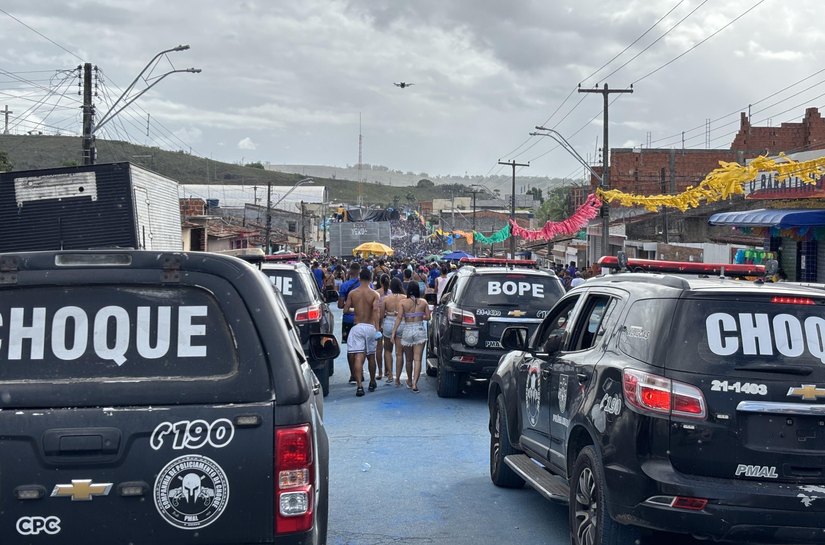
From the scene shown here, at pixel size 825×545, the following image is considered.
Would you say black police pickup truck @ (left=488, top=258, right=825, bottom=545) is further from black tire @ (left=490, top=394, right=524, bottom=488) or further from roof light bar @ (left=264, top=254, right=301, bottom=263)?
roof light bar @ (left=264, top=254, right=301, bottom=263)

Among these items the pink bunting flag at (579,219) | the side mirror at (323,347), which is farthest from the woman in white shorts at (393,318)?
the pink bunting flag at (579,219)

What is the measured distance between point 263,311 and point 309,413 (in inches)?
18.5

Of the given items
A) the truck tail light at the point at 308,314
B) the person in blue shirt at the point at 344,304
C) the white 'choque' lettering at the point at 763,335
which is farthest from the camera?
the person in blue shirt at the point at 344,304

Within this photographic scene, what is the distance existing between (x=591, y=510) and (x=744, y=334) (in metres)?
1.49

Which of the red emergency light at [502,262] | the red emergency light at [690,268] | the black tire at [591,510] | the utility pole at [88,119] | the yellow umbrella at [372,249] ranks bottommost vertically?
the black tire at [591,510]

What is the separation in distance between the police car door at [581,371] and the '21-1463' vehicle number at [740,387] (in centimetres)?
60

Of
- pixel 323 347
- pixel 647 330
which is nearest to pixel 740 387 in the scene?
pixel 647 330

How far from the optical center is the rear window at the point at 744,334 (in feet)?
17.0

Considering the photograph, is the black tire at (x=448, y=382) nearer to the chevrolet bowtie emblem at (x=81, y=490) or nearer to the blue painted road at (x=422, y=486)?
the blue painted road at (x=422, y=486)

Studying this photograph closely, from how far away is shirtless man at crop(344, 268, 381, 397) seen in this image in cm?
1453

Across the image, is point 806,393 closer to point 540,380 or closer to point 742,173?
point 540,380

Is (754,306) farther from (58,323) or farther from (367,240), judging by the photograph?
(367,240)

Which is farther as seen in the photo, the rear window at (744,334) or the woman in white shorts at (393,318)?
the woman in white shorts at (393,318)

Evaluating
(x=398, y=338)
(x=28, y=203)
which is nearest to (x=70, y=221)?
(x=28, y=203)
